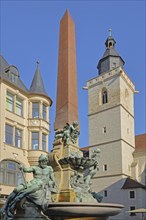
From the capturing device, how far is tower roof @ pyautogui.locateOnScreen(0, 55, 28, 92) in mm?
27438

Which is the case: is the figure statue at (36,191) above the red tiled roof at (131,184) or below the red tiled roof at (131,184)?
above

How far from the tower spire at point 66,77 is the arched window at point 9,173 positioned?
45.1 ft

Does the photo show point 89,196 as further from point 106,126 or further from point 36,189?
point 106,126

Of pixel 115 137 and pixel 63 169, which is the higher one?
pixel 115 137

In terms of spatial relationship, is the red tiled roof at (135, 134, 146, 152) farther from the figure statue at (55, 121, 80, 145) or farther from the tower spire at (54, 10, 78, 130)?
the figure statue at (55, 121, 80, 145)

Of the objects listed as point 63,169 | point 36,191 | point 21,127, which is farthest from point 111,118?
point 36,191

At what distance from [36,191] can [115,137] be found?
129 feet

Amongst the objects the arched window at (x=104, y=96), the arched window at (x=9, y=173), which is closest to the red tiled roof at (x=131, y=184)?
the arched window at (x=104, y=96)

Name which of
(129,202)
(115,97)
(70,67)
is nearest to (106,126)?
(115,97)

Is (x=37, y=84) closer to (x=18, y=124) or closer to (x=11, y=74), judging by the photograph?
(x=11, y=74)

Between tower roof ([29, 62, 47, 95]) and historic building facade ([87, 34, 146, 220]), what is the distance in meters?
18.0

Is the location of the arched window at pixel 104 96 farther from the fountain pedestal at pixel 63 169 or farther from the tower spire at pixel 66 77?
the fountain pedestal at pixel 63 169

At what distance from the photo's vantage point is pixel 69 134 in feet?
32.2

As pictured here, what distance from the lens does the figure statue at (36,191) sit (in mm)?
7359
